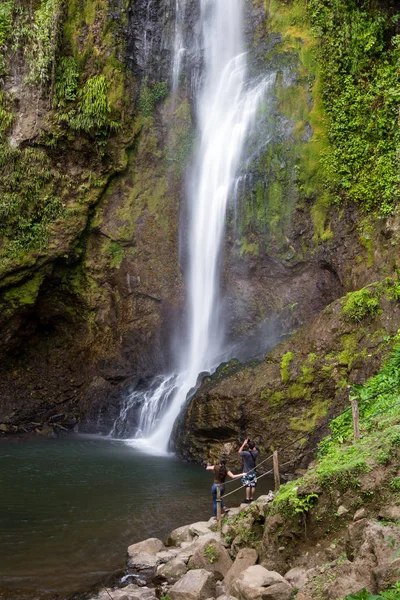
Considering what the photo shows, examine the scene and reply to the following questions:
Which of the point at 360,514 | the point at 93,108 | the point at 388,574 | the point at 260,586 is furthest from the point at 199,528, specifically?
the point at 93,108

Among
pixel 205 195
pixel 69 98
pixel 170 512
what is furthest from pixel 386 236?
pixel 69 98

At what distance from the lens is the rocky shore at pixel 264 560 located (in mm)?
6289

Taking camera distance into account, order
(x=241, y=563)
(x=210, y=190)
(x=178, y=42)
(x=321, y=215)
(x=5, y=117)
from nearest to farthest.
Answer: (x=241, y=563), (x=321, y=215), (x=5, y=117), (x=210, y=190), (x=178, y=42)

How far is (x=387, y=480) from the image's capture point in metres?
7.36

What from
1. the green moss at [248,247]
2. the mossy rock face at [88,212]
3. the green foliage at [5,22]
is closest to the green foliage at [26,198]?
the mossy rock face at [88,212]

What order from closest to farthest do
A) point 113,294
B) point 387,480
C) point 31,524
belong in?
1. point 387,480
2. point 31,524
3. point 113,294

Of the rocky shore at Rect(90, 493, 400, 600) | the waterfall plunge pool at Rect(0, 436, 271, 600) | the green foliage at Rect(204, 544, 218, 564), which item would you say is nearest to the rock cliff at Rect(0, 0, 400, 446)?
the waterfall plunge pool at Rect(0, 436, 271, 600)

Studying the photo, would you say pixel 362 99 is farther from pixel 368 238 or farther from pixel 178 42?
pixel 178 42

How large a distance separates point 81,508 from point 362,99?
14.1 meters

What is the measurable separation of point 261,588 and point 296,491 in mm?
1583

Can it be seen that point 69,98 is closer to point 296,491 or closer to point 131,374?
point 131,374

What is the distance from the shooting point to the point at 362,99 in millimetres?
17922

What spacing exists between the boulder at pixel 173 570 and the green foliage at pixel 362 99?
1102 centimetres

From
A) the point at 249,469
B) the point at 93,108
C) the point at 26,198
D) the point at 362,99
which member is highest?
the point at 93,108
